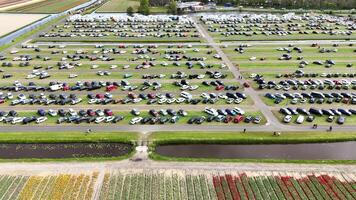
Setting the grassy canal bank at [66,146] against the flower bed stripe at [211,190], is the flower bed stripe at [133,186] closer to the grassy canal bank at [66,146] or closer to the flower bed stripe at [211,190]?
the grassy canal bank at [66,146]

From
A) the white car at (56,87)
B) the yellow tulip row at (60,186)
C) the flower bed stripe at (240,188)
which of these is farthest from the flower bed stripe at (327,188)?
the white car at (56,87)

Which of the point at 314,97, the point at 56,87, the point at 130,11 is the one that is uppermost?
the point at 130,11

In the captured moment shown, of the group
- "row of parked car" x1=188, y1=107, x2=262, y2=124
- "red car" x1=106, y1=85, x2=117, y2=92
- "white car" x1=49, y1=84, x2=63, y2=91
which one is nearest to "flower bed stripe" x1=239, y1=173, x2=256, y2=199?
"row of parked car" x1=188, y1=107, x2=262, y2=124

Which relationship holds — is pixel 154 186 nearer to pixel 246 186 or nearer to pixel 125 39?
pixel 246 186

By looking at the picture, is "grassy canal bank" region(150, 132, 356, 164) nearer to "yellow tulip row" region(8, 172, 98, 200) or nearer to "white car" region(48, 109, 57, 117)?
"yellow tulip row" region(8, 172, 98, 200)

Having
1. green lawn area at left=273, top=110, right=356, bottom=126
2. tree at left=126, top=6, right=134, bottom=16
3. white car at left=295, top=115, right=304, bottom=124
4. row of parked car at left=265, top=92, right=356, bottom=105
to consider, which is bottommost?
green lawn area at left=273, top=110, right=356, bottom=126

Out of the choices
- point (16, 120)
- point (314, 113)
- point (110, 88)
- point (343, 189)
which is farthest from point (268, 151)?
point (16, 120)

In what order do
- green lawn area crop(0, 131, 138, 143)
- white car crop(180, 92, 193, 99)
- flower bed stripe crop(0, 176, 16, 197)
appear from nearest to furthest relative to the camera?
flower bed stripe crop(0, 176, 16, 197), green lawn area crop(0, 131, 138, 143), white car crop(180, 92, 193, 99)
